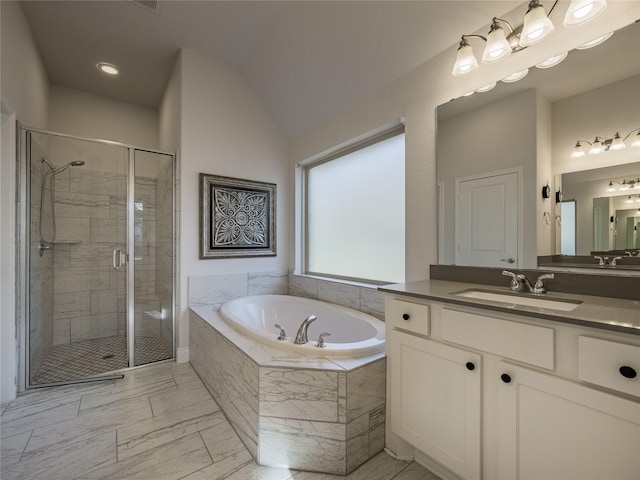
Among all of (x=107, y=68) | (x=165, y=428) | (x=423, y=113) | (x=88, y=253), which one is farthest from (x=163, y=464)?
(x=107, y=68)

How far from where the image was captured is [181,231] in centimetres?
260

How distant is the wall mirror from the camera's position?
1232 mm

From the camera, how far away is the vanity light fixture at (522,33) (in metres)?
1.15

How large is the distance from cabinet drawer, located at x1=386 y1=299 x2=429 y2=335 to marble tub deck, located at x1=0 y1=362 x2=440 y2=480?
2.24ft

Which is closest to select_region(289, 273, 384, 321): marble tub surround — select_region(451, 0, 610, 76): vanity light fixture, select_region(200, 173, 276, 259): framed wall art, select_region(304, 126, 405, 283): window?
select_region(304, 126, 405, 283): window

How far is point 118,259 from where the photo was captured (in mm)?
2645

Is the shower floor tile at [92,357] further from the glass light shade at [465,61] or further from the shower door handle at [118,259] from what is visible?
the glass light shade at [465,61]

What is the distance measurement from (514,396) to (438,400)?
31 centimetres

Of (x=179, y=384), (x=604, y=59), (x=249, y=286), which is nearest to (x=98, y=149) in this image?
(x=249, y=286)

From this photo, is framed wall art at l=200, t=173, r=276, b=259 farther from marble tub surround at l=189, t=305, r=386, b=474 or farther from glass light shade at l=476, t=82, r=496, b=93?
glass light shade at l=476, t=82, r=496, b=93

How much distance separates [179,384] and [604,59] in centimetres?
313

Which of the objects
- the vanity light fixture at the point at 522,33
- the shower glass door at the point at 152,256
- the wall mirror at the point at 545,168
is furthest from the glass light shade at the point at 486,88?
the shower glass door at the point at 152,256

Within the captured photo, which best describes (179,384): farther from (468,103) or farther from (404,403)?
(468,103)

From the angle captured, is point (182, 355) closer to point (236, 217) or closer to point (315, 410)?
point (236, 217)
